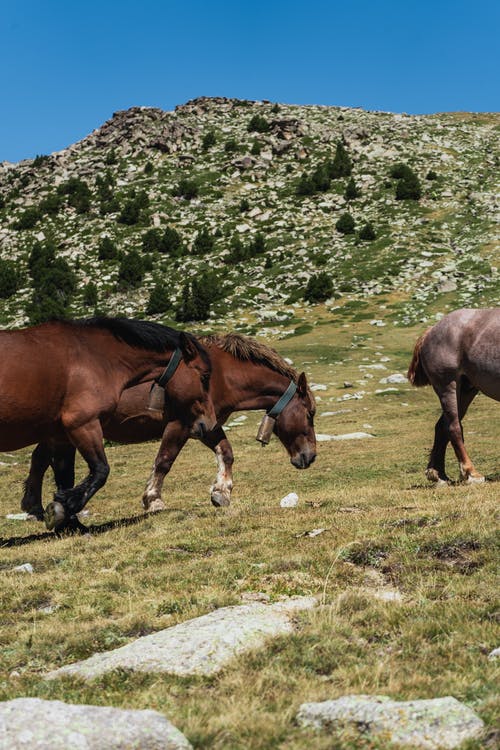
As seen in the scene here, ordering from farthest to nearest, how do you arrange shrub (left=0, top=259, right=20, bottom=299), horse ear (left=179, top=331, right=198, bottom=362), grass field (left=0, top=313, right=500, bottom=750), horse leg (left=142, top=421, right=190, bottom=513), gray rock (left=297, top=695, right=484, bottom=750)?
shrub (left=0, top=259, right=20, bottom=299), horse leg (left=142, top=421, right=190, bottom=513), horse ear (left=179, top=331, right=198, bottom=362), grass field (left=0, top=313, right=500, bottom=750), gray rock (left=297, top=695, right=484, bottom=750)

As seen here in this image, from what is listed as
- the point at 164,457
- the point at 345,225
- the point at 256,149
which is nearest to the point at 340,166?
the point at 256,149

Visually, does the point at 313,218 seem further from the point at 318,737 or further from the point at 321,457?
the point at 318,737

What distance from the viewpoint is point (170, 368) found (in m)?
11.2

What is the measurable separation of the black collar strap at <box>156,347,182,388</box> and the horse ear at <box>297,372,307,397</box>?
2.51 meters

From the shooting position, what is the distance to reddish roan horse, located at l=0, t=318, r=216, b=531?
32.1ft

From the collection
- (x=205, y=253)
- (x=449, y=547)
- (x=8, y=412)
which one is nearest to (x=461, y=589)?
(x=449, y=547)

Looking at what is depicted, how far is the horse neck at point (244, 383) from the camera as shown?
40.8 ft

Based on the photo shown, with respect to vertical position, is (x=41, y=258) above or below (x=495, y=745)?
above

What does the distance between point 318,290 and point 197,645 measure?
47.2 meters

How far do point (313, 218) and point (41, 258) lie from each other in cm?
2658

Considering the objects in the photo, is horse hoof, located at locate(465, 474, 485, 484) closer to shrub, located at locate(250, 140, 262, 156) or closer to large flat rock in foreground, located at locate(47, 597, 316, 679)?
large flat rock in foreground, located at locate(47, 597, 316, 679)

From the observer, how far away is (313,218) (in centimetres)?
6806

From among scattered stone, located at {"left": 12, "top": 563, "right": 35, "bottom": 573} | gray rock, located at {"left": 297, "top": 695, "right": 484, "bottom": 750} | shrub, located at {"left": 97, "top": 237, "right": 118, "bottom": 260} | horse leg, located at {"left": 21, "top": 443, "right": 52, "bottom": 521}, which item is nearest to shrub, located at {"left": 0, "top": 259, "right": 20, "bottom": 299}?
shrub, located at {"left": 97, "top": 237, "right": 118, "bottom": 260}

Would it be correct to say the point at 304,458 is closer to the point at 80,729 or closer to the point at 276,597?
the point at 276,597
